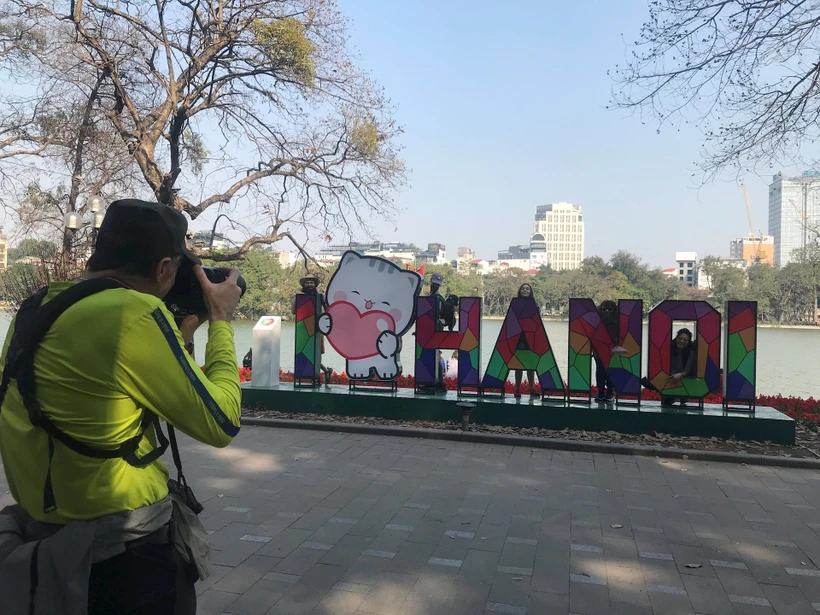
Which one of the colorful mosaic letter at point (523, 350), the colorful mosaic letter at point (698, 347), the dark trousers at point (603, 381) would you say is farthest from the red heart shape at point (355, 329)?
the colorful mosaic letter at point (698, 347)

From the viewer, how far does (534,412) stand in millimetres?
9164

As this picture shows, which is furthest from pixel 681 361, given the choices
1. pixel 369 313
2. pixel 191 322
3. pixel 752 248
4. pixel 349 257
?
pixel 752 248

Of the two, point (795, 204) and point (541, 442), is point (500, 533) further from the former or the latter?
point (795, 204)

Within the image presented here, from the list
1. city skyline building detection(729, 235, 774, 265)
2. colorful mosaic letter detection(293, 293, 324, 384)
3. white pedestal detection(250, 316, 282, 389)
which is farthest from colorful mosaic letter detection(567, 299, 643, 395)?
city skyline building detection(729, 235, 774, 265)

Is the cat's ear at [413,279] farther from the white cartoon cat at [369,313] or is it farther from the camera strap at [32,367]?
the camera strap at [32,367]

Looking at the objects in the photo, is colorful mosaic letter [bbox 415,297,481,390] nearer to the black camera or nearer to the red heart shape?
the red heart shape

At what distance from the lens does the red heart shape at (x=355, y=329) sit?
420 inches

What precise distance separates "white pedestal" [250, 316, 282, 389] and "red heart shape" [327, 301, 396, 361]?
894 millimetres

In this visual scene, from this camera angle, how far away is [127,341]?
169cm

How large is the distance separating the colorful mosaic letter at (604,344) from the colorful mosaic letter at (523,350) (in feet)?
1.08

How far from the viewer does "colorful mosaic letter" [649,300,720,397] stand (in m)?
9.01

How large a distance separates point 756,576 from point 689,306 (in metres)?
5.14

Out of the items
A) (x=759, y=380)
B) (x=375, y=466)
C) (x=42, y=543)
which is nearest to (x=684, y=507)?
(x=375, y=466)

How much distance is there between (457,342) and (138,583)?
8.48m
